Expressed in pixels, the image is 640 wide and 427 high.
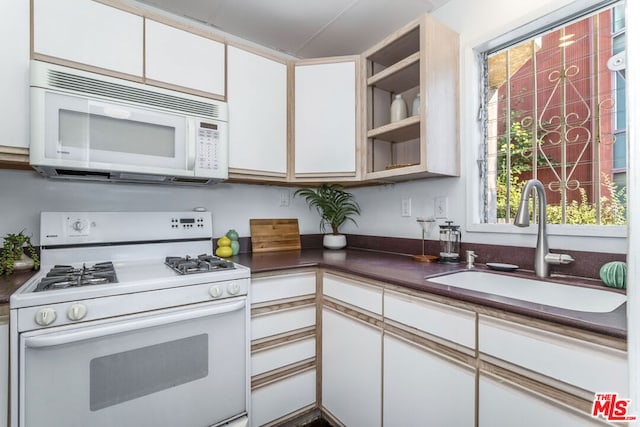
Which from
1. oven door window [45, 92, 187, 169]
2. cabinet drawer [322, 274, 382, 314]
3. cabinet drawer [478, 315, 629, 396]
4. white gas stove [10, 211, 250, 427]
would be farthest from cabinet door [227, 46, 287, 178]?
cabinet drawer [478, 315, 629, 396]

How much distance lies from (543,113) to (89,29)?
7.18 feet

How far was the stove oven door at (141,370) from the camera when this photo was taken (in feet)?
3.52

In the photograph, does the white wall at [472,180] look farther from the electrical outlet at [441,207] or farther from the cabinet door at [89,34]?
the cabinet door at [89,34]

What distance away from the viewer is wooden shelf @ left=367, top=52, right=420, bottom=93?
1.72m

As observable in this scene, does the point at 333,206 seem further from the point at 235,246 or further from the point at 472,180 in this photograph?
the point at 472,180

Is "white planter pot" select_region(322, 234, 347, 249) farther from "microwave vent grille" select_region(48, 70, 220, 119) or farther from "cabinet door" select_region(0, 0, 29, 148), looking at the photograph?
"cabinet door" select_region(0, 0, 29, 148)

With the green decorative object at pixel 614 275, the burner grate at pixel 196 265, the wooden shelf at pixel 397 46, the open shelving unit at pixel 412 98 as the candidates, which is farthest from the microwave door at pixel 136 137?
the green decorative object at pixel 614 275

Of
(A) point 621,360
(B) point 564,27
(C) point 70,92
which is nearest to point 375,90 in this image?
(B) point 564,27

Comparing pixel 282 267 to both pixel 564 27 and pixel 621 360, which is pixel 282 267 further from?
pixel 564 27

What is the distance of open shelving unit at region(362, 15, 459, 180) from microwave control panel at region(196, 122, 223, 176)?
889 millimetres

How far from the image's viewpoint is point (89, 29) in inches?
56.4

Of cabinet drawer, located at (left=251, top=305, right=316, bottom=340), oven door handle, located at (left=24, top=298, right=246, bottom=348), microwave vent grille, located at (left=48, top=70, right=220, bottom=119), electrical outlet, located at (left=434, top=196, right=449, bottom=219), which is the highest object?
microwave vent grille, located at (left=48, top=70, right=220, bottom=119)

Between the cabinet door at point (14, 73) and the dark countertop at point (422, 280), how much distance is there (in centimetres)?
63

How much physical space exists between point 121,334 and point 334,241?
148cm
